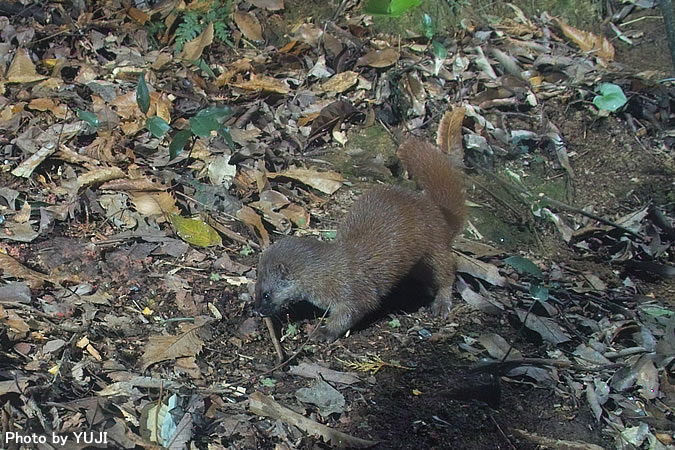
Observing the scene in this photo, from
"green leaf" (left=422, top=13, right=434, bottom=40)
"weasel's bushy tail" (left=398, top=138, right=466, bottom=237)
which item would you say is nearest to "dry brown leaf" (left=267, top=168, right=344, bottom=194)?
"weasel's bushy tail" (left=398, top=138, right=466, bottom=237)

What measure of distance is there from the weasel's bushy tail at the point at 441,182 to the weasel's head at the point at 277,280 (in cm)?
110

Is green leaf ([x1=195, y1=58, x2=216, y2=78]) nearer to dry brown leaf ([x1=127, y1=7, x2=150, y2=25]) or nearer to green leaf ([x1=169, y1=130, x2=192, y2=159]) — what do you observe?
dry brown leaf ([x1=127, y1=7, x2=150, y2=25])

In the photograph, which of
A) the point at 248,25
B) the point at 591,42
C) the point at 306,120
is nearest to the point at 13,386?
the point at 306,120

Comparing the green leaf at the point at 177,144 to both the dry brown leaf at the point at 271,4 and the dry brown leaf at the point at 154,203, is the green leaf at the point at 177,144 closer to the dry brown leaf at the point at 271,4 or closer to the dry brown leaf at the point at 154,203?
the dry brown leaf at the point at 154,203

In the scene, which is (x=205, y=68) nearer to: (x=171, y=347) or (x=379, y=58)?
(x=379, y=58)

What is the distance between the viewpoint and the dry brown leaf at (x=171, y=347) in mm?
3637

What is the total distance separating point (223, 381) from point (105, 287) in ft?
3.12

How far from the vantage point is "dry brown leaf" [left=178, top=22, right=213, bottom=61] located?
6.07 metres

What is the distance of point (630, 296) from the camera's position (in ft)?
15.9

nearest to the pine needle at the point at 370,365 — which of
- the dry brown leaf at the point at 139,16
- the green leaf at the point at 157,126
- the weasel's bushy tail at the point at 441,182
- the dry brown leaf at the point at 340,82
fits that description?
the weasel's bushy tail at the point at 441,182

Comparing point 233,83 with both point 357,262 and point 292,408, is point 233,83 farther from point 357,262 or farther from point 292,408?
point 292,408

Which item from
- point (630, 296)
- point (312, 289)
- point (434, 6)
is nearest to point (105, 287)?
point (312, 289)

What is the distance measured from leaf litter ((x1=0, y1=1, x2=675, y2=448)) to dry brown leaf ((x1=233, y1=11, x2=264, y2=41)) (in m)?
0.03

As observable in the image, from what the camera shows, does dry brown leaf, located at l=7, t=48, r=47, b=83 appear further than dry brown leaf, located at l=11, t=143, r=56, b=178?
Yes
